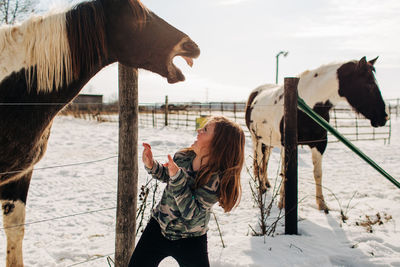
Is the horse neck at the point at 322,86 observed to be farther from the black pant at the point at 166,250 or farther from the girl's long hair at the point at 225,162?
the black pant at the point at 166,250

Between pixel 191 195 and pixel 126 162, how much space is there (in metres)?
0.66

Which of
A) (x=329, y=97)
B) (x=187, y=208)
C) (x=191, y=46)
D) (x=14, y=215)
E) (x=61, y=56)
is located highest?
(x=191, y=46)

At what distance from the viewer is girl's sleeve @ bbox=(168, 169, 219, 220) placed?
50.5 inches

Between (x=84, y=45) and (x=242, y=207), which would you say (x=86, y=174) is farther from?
(x=84, y=45)

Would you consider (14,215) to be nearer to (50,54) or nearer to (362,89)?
(50,54)

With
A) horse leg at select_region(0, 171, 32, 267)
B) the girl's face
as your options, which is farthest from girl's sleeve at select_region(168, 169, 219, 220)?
horse leg at select_region(0, 171, 32, 267)

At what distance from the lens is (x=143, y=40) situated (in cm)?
178

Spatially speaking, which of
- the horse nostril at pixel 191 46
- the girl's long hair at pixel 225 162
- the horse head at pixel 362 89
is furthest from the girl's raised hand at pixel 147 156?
the horse head at pixel 362 89

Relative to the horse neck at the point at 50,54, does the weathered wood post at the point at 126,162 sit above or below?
Result: below

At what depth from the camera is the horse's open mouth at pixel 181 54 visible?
1863mm

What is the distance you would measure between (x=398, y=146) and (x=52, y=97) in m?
10.4

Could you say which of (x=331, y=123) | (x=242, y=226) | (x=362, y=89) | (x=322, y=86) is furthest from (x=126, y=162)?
(x=331, y=123)

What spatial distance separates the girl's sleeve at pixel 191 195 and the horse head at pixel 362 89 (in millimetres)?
3114

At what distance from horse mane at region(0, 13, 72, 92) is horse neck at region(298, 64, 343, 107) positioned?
3.25m
